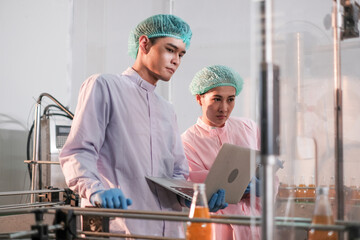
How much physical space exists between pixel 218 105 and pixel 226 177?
0.83m

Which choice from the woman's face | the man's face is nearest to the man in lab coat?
the man's face

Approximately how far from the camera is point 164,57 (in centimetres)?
179

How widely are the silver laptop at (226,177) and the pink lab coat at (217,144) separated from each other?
1.52 feet

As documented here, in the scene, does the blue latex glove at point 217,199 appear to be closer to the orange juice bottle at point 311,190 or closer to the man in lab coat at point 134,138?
the man in lab coat at point 134,138

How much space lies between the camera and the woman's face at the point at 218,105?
237cm

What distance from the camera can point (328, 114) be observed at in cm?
107

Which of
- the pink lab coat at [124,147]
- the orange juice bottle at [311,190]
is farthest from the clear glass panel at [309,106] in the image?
the pink lab coat at [124,147]

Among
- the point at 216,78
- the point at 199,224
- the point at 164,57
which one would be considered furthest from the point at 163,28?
the point at 199,224

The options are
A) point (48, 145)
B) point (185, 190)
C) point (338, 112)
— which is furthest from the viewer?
point (48, 145)

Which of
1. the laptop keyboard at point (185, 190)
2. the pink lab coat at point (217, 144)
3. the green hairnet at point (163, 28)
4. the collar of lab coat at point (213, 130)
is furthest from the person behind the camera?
the collar of lab coat at point (213, 130)

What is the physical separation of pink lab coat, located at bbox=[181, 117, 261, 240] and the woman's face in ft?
0.12

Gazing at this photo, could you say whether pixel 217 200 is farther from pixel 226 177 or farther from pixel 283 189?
pixel 283 189

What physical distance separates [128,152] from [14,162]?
1.93 m

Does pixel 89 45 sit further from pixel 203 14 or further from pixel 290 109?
pixel 290 109
